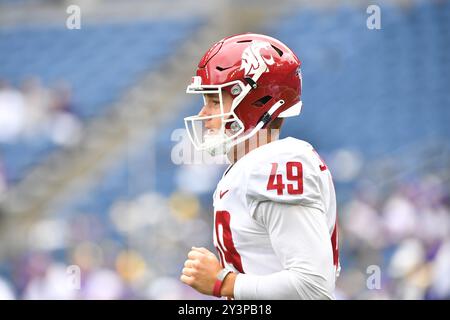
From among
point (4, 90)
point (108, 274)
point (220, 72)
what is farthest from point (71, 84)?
point (220, 72)

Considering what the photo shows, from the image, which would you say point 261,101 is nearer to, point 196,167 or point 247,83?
point 247,83

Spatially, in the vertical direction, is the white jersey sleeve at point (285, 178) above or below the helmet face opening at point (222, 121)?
below

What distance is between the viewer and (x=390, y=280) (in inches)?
275

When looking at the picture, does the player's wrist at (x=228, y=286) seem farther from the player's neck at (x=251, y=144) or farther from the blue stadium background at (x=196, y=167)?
the blue stadium background at (x=196, y=167)

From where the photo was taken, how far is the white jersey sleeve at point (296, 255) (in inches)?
92.3

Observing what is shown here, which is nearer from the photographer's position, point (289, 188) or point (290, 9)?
point (289, 188)

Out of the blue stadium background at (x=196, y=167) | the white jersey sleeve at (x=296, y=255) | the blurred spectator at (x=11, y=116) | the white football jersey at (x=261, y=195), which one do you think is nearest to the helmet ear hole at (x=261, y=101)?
the white football jersey at (x=261, y=195)

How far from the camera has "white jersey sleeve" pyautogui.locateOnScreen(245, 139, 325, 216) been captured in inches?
93.1

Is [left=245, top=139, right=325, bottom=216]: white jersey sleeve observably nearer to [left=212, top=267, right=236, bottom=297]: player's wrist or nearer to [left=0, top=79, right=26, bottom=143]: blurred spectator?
[left=212, top=267, right=236, bottom=297]: player's wrist

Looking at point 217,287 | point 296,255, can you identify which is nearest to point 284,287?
point 296,255

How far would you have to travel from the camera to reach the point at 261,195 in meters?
2.39

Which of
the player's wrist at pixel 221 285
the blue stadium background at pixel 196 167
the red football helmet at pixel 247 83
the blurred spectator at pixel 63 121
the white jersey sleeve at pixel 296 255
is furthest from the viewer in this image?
the blurred spectator at pixel 63 121

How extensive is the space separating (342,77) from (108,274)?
380 centimetres
